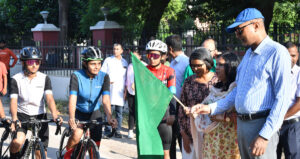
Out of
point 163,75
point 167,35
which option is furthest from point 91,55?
point 167,35

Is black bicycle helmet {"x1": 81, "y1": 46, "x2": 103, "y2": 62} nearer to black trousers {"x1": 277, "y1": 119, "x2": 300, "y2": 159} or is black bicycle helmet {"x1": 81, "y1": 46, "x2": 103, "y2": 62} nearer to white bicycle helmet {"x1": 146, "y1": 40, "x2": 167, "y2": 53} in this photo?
white bicycle helmet {"x1": 146, "y1": 40, "x2": 167, "y2": 53}

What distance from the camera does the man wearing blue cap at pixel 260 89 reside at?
3.53 m

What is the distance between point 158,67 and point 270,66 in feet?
8.62

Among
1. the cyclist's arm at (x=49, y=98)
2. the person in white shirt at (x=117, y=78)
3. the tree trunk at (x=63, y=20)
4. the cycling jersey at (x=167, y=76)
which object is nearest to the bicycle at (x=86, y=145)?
the cyclist's arm at (x=49, y=98)

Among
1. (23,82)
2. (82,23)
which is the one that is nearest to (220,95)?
(23,82)

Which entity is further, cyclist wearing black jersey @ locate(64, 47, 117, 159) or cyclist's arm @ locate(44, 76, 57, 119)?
cyclist's arm @ locate(44, 76, 57, 119)

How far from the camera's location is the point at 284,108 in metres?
3.54

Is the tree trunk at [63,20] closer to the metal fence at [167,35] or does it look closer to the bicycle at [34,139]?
the metal fence at [167,35]

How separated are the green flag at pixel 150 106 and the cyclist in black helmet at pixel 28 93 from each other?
176cm

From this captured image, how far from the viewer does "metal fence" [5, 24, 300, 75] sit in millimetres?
8938

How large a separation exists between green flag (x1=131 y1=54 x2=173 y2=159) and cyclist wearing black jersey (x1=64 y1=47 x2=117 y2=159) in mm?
1148

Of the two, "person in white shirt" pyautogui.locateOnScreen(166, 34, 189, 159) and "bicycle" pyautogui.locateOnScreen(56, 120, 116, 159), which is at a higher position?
"person in white shirt" pyautogui.locateOnScreen(166, 34, 189, 159)

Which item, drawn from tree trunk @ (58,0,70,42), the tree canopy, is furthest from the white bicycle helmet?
tree trunk @ (58,0,70,42)

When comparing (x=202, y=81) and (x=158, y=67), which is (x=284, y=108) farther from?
(x=158, y=67)
